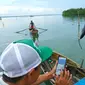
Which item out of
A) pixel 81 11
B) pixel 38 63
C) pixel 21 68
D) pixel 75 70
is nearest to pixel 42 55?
pixel 38 63

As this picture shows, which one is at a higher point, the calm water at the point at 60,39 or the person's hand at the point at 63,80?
the person's hand at the point at 63,80

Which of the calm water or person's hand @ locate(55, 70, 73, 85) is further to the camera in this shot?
the calm water

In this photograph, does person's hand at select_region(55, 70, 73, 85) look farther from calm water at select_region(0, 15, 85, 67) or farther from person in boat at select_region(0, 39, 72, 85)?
calm water at select_region(0, 15, 85, 67)

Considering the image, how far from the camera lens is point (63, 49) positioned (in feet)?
51.9

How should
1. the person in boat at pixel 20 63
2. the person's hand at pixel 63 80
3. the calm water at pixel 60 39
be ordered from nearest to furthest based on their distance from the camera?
the person in boat at pixel 20 63, the person's hand at pixel 63 80, the calm water at pixel 60 39

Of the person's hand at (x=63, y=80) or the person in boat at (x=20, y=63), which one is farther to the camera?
the person's hand at (x=63, y=80)

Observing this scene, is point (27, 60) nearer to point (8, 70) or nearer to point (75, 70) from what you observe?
point (8, 70)

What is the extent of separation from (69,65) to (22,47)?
5.81 m

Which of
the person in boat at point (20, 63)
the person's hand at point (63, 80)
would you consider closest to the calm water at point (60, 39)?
the person's hand at point (63, 80)

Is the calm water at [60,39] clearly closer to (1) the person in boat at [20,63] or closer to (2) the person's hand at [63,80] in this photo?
(2) the person's hand at [63,80]

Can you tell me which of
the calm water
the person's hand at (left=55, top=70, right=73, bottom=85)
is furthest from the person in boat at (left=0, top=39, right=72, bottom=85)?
the calm water

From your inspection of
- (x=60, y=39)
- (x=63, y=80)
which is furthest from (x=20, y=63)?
(x=60, y=39)

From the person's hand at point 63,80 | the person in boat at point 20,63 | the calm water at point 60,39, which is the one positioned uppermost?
the person in boat at point 20,63

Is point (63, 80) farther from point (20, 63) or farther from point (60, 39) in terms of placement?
point (60, 39)
